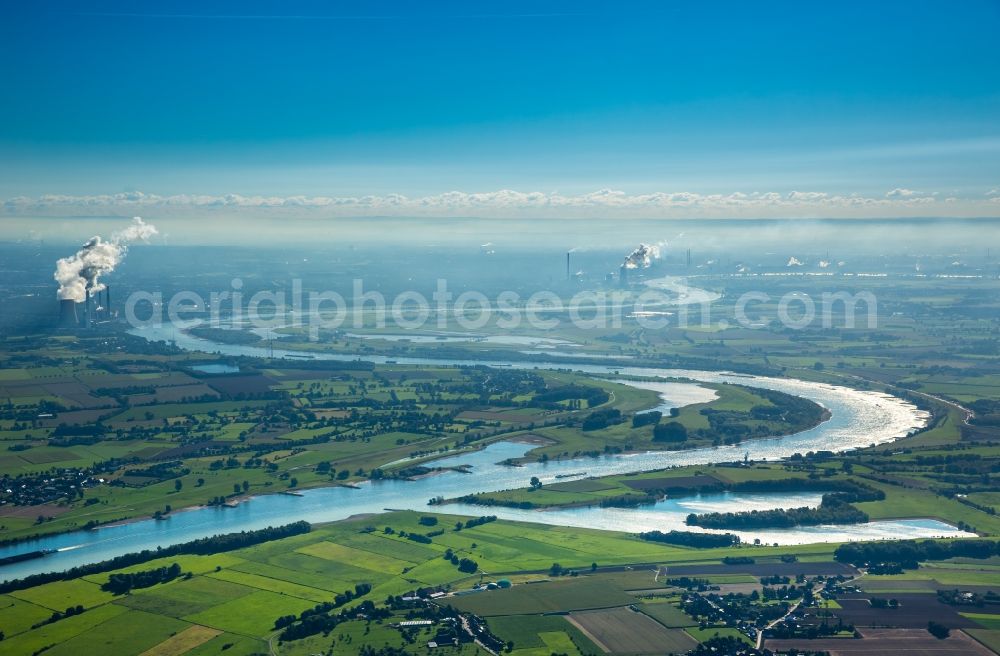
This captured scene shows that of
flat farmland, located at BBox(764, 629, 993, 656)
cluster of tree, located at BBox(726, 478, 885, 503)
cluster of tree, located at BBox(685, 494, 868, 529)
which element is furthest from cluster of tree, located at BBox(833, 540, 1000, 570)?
cluster of tree, located at BBox(726, 478, 885, 503)

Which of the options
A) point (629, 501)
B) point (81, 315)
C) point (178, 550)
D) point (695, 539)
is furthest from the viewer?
point (81, 315)

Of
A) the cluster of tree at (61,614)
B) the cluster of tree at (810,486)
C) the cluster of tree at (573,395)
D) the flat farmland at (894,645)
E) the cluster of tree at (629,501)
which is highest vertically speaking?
the cluster of tree at (573,395)

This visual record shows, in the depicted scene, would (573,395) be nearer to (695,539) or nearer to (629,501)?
(629,501)

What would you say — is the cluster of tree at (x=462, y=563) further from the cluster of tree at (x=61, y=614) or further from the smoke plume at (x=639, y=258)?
the smoke plume at (x=639, y=258)

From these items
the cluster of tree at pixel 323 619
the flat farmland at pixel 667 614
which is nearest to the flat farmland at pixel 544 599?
the flat farmland at pixel 667 614

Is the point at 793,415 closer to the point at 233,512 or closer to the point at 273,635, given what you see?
the point at 233,512

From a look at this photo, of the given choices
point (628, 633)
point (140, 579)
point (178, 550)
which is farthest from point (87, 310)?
point (628, 633)
